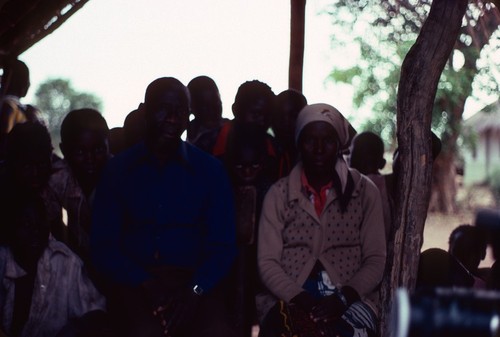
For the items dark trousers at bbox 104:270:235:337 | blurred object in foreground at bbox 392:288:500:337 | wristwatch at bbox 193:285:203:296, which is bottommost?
dark trousers at bbox 104:270:235:337

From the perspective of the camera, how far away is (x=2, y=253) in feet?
10.8

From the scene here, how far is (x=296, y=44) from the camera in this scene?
6.80 m

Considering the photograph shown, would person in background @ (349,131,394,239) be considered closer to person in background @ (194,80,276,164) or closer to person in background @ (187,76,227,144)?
person in background @ (194,80,276,164)

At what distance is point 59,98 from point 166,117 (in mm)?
46081

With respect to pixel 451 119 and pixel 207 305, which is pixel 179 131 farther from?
pixel 451 119

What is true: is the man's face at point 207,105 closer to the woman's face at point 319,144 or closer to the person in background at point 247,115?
the person in background at point 247,115

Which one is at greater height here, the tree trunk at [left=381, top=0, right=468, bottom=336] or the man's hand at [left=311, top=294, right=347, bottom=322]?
the tree trunk at [left=381, top=0, right=468, bottom=336]

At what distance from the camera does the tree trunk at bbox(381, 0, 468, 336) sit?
3.07 metres

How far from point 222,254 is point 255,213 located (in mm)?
470

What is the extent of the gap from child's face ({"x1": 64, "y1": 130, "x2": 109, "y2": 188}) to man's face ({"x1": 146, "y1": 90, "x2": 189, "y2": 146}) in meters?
0.52

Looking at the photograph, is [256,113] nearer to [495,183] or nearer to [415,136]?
[415,136]

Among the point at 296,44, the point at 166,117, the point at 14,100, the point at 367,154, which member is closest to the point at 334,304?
the point at 166,117

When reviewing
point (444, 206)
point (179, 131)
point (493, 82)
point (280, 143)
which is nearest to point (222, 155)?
point (280, 143)

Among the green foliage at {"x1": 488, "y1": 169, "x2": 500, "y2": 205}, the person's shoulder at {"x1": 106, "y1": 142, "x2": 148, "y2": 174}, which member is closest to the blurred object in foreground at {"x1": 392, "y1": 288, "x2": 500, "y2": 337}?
the person's shoulder at {"x1": 106, "y1": 142, "x2": 148, "y2": 174}
